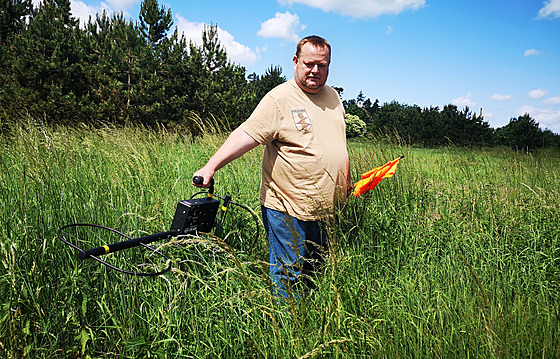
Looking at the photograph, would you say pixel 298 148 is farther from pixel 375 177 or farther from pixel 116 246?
pixel 116 246

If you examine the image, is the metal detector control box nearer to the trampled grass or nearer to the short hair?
the trampled grass

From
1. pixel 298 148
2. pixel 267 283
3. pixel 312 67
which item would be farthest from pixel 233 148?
pixel 267 283

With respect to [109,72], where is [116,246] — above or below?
below

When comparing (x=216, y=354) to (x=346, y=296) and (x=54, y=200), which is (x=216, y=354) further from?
(x=54, y=200)

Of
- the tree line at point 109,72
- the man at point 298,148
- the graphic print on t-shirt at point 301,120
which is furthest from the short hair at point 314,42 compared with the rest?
the tree line at point 109,72

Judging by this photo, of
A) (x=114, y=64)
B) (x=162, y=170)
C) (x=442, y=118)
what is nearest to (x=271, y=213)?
(x=162, y=170)

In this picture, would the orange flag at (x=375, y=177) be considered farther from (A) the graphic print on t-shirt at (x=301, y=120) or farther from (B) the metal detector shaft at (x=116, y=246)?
(B) the metal detector shaft at (x=116, y=246)

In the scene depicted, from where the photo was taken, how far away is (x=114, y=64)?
48.1ft

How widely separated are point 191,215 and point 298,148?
2.44 ft

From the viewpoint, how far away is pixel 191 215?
76.9 inches

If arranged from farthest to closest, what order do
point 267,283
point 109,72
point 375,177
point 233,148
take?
point 109,72 < point 375,177 < point 233,148 < point 267,283

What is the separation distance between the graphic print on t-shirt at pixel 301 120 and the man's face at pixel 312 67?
18 cm

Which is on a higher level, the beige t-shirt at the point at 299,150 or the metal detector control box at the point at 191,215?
the beige t-shirt at the point at 299,150

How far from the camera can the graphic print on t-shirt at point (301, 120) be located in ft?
7.37
